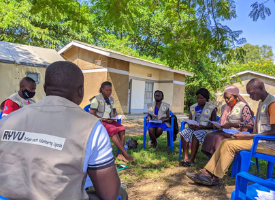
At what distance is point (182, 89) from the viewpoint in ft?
48.4

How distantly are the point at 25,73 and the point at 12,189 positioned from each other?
897 cm

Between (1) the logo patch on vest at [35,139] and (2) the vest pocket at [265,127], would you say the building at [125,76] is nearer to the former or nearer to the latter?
(2) the vest pocket at [265,127]

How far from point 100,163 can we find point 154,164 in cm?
293

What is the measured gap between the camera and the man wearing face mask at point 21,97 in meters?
3.25

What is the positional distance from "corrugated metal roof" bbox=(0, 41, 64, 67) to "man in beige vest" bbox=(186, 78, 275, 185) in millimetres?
8244

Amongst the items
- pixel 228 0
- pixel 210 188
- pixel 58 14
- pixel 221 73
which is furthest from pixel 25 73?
pixel 221 73

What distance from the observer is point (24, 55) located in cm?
928

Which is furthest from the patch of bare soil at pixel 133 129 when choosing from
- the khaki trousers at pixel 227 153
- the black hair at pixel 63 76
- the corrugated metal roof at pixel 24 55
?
the black hair at pixel 63 76

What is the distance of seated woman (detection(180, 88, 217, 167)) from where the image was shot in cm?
384

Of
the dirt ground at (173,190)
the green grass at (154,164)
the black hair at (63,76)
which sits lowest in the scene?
the dirt ground at (173,190)

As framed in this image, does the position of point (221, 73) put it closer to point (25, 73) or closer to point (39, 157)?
point (25, 73)

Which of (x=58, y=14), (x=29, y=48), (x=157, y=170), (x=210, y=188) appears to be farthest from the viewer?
(x=29, y=48)

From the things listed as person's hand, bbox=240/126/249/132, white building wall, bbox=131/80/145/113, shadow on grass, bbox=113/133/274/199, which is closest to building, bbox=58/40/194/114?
white building wall, bbox=131/80/145/113

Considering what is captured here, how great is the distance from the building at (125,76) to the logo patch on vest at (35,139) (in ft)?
29.2
